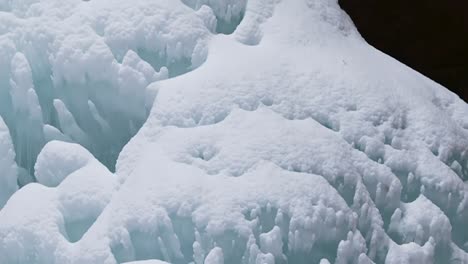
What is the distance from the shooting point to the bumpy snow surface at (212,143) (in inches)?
59.2

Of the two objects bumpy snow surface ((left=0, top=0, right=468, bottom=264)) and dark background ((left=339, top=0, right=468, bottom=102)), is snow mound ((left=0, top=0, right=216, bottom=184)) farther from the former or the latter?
dark background ((left=339, top=0, right=468, bottom=102))

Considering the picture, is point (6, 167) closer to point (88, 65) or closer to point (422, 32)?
point (88, 65)

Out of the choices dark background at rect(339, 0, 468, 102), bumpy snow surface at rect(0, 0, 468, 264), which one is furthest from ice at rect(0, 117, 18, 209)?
dark background at rect(339, 0, 468, 102)

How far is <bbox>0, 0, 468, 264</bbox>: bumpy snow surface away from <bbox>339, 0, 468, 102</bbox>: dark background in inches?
58.9

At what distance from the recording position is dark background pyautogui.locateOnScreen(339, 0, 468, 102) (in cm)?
328

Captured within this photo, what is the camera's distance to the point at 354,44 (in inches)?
73.9

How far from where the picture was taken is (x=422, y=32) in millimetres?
3299

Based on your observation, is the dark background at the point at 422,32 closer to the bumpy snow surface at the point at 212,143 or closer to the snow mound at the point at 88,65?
the bumpy snow surface at the point at 212,143

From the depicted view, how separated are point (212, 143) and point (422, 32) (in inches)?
75.6

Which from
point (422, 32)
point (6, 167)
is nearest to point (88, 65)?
point (6, 167)

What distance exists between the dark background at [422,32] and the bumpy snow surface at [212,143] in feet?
4.91

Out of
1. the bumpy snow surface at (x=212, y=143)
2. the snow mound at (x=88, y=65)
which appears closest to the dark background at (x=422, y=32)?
the bumpy snow surface at (x=212, y=143)

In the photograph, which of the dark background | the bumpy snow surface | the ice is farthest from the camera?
the dark background

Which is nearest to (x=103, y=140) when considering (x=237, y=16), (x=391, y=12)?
(x=237, y=16)
